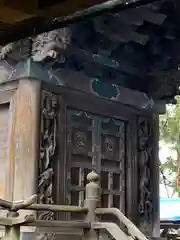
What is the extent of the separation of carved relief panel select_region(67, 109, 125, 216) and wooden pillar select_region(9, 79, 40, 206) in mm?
548

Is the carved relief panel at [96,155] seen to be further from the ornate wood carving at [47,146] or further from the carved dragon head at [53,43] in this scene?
the carved dragon head at [53,43]

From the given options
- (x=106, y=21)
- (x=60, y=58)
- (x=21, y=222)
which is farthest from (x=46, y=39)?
(x=21, y=222)

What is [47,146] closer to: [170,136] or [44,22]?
[44,22]

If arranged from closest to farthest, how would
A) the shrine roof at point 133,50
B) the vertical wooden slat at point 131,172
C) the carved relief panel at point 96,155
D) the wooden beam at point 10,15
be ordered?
the wooden beam at point 10,15, the shrine roof at point 133,50, the carved relief panel at point 96,155, the vertical wooden slat at point 131,172

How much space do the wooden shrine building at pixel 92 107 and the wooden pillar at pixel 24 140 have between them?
0.04 ft

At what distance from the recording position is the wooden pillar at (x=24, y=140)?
576cm

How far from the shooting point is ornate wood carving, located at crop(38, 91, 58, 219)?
19.0 ft

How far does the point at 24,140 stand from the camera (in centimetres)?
589

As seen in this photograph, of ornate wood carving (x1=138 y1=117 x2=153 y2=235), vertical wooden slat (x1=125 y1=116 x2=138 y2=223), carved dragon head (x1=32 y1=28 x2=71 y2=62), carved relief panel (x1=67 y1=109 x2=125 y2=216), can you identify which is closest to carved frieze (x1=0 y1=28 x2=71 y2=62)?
carved dragon head (x1=32 y1=28 x2=71 y2=62)

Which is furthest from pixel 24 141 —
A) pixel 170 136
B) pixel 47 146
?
pixel 170 136

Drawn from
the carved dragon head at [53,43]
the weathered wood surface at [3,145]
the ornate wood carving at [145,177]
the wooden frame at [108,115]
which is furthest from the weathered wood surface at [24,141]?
the ornate wood carving at [145,177]

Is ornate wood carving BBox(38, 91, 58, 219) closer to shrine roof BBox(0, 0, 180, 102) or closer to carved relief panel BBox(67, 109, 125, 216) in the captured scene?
carved relief panel BBox(67, 109, 125, 216)

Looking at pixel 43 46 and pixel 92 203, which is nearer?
pixel 92 203

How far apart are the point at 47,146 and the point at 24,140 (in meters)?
0.26
